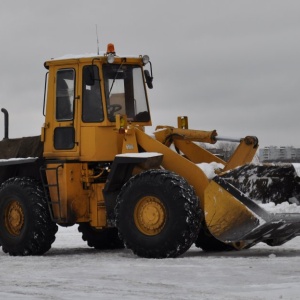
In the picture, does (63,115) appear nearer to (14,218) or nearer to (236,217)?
(14,218)

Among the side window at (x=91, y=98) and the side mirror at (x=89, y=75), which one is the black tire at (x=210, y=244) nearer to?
the side window at (x=91, y=98)

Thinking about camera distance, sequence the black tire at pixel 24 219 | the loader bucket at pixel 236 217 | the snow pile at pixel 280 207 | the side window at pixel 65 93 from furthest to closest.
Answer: the side window at pixel 65 93 < the black tire at pixel 24 219 < the snow pile at pixel 280 207 < the loader bucket at pixel 236 217

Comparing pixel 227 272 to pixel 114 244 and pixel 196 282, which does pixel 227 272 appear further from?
pixel 114 244

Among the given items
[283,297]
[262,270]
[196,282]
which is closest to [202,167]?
[262,270]

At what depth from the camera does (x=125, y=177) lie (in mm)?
14438

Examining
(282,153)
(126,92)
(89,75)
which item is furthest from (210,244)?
(282,153)

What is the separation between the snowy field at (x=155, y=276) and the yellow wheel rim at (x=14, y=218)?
530 millimetres

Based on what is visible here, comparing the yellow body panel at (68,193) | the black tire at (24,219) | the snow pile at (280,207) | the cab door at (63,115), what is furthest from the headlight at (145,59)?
the snow pile at (280,207)

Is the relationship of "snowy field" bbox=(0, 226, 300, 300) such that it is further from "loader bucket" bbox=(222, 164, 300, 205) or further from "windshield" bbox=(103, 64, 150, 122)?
"windshield" bbox=(103, 64, 150, 122)

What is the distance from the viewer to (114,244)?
16562 mm

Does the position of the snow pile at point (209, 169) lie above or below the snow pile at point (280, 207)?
above

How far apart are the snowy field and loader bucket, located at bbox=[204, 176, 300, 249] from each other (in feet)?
1.13

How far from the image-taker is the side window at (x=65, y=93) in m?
15.1

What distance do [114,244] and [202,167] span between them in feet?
10.5
